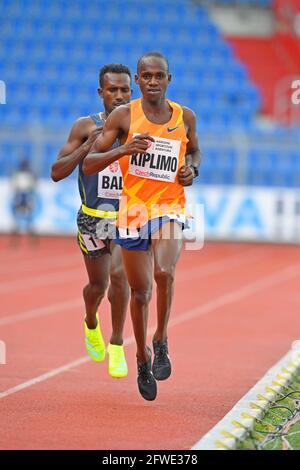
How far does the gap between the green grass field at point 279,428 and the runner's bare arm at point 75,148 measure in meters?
2.10

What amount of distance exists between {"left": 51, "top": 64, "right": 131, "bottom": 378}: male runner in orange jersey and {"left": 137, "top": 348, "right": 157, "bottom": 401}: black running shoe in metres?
0.66

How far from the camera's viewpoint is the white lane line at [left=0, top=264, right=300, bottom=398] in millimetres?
8304

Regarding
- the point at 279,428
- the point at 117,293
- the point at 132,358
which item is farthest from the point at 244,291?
the point at 279,428

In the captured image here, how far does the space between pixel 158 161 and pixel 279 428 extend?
180 cm

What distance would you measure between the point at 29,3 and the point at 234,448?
91.7 feet

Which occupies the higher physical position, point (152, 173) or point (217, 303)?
point (152, 173)

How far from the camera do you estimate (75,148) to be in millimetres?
8133

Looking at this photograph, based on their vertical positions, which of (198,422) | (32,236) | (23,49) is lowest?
(32,236)

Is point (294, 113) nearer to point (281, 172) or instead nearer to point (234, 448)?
point (281, 172)

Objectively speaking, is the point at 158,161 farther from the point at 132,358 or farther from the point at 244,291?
the point at 244,291

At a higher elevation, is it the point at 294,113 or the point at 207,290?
the point at 294,113

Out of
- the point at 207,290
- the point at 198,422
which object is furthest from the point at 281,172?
the point at 198,422

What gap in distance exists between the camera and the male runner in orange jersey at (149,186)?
23.4 ft

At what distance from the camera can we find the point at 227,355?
1012 cm
